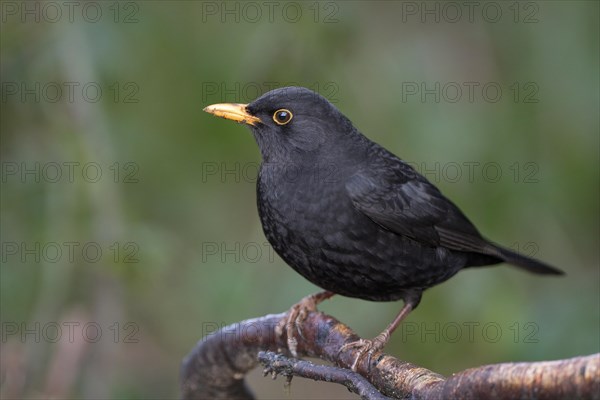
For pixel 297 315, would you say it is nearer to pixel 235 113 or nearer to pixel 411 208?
pixel 411 208

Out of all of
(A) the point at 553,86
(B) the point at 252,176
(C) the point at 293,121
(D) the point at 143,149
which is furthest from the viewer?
(B) the point at 252,176

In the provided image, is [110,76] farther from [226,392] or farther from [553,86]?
[553,86]

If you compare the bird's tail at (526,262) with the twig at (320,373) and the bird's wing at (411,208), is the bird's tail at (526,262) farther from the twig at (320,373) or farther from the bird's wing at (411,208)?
the twig at (320,373)

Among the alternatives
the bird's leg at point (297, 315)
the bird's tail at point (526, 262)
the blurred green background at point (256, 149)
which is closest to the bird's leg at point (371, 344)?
the blurred green background at point (256, 149)

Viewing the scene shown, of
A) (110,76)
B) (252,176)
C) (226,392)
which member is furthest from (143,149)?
(226,392)

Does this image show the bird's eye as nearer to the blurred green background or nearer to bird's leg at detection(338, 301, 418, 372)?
the blurred green background

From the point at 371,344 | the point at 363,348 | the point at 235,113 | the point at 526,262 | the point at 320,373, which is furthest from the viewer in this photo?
the point at 526,262

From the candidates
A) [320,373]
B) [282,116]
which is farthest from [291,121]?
[320,373]
